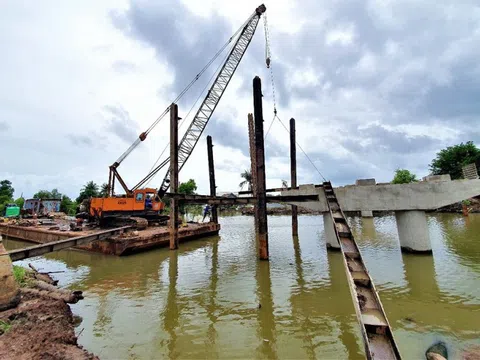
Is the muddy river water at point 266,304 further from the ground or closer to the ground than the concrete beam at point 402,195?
closer to the ground

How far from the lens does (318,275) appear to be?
980 cm

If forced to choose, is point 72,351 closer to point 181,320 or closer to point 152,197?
point 181,320

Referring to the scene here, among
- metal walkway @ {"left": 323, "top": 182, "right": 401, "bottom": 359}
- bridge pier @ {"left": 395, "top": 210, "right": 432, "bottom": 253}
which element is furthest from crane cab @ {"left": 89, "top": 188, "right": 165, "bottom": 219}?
bridge pier @ {"left": 395, "top": 210, "right": 432, "bottom": 253}

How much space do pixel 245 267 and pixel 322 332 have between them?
6.17 metres

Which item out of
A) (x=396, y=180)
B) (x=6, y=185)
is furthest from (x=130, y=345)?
(x=6, y=185)

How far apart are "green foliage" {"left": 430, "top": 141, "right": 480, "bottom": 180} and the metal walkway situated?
143ft

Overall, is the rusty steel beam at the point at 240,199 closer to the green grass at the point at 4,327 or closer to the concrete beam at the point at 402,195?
the concrete beam at the point at 402,195

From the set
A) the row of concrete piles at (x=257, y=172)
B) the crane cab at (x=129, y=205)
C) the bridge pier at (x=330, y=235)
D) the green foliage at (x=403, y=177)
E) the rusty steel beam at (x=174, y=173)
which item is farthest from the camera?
the green foliage at (x=403, y=177)

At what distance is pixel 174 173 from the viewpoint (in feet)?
53.8

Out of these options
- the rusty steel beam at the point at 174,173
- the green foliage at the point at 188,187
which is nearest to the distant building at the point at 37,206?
the green foliage at the point at 188,187

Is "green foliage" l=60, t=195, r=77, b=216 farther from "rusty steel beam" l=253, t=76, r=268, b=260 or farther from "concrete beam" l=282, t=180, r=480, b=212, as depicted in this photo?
"concrete beam" l=282, t=180, r=480, b=212

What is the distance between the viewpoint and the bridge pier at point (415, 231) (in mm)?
11500

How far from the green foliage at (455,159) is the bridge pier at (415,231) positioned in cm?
3561

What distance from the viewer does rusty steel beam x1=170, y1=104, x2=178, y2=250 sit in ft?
51.5
